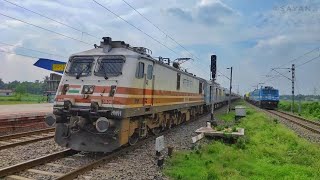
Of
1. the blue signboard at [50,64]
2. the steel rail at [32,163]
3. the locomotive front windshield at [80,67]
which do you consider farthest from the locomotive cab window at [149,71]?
the blue signboard at [50,64]

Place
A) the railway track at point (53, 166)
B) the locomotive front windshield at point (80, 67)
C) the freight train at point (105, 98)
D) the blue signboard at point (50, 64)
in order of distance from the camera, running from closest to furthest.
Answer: the railway track at point (53, 166) → the freight train at point (105, 98) → the locomotive front windshield at point (80, 67) → the blue signboard at point (50, 64)

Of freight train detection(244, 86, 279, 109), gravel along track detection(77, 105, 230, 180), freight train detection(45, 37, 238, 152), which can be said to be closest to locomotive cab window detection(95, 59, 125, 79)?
freight train detection(45, 37, 238, 152)

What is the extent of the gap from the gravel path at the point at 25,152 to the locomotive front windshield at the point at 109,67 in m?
3.19

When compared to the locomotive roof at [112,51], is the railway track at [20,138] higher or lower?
lower

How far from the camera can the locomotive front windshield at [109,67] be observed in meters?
12.5

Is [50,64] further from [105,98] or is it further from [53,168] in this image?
[53,168]

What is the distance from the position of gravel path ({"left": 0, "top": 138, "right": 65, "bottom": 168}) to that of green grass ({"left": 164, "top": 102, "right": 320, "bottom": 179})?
4290mm

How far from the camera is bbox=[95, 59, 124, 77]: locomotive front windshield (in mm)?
12531

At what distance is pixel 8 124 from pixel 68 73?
697cm

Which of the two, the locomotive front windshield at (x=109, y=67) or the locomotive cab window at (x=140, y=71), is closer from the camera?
the locomotive front windshield at (x=109, y=67)

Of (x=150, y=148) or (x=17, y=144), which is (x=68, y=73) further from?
(x=150, y=148)

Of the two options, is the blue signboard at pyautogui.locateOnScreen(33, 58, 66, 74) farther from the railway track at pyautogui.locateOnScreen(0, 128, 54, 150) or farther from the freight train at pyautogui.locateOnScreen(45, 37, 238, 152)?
the freight train at pyautogui.locateOnScreen(45, 37, 238, 152)

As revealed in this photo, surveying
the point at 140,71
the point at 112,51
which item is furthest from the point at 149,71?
the point at 112,51

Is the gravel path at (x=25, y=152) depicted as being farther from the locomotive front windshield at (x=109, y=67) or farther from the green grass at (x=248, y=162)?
the green grass at (x=248, y=162)
